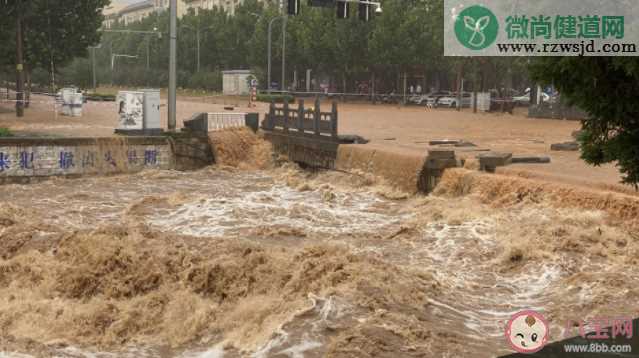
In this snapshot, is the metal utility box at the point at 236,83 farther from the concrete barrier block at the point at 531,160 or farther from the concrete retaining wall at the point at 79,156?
the concrete barrier block at the point at 531,160

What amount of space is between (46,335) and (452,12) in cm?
4046

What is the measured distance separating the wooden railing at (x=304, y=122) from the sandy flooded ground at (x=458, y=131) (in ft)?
5.30

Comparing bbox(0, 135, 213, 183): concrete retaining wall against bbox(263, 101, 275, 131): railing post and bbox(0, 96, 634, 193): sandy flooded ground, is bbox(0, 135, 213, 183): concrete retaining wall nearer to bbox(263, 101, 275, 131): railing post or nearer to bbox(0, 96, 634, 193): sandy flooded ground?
bbox(263, 101, 275, 131): railing post

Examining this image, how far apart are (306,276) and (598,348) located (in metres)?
5.56

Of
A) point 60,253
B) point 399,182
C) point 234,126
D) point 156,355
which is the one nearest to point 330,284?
point 156,355

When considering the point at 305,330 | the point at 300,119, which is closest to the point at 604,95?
the point at 305,330

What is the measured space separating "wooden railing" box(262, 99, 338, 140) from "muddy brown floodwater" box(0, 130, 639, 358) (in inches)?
206

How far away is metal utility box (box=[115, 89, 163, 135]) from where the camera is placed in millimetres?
25047

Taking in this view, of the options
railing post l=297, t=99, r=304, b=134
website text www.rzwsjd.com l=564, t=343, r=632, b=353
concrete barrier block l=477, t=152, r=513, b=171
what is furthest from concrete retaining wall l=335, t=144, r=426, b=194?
website text www.rzwsjd.com l=564, t=343, r=632, b=353

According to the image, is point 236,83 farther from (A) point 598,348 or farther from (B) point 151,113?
(A) point 598,348

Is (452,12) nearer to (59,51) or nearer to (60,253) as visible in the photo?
(59,51)

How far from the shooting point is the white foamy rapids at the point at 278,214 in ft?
53.6

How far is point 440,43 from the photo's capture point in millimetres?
55500

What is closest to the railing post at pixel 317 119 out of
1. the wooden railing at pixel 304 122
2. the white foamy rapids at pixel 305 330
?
the wooden railing at pixel 304 122
